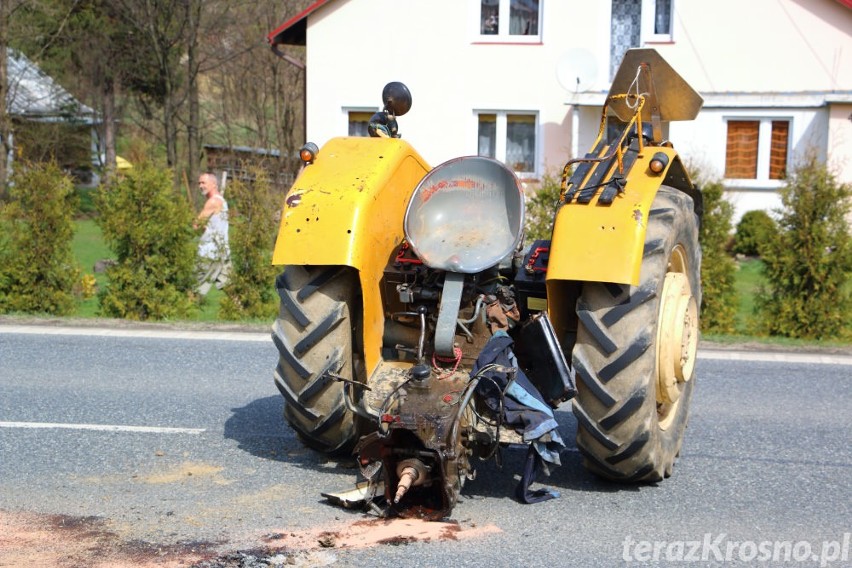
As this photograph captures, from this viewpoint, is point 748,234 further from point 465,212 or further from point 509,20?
point 465,212

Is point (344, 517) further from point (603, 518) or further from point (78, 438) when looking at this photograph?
point (78, 438)

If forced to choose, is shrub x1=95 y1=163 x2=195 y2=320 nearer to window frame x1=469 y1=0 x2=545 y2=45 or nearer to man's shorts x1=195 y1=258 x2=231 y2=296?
man's shorts x1=195 y1=258 x2=231 y2=296

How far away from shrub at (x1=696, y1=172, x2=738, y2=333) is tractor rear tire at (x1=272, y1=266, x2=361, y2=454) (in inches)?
305

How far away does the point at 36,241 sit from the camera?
12516 mm

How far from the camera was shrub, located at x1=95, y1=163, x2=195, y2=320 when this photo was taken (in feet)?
40.1

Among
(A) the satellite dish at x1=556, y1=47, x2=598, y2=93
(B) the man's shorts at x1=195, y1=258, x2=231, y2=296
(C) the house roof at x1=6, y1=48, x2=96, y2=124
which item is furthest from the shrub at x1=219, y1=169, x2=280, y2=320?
(C) the house roof at x1=6, y1=48, x2=96, y2=124

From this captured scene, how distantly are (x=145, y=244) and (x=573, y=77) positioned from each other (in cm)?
1230

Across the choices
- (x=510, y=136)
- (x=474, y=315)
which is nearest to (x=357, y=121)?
(x=510, y=136)

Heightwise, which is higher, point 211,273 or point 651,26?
point 651,26

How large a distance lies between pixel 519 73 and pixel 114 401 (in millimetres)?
18049

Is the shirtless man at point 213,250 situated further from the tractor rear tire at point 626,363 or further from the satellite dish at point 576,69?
the satellite dish at point 576,69

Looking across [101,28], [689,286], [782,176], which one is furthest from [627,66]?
[101,28]

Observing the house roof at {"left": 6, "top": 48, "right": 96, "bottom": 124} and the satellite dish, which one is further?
the house roof at {"left": 6, "top": 48, "right": 96, "bottom": 124}

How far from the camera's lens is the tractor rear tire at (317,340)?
5.50 m
